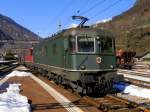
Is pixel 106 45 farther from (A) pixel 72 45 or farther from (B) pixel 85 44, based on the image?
(A) pixel 72 45

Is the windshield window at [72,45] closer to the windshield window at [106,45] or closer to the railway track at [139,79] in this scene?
the windshield window at [106,45]

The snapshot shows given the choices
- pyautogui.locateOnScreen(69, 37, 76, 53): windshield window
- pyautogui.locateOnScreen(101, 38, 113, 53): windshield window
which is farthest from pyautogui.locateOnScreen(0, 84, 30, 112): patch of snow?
pyautogui.locateOnScreen(101, 38, 113, 53): windshield window

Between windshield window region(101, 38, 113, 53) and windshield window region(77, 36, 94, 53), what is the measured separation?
55cm

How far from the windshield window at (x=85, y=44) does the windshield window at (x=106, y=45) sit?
1.79 ft

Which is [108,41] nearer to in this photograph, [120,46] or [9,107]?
[9,107]

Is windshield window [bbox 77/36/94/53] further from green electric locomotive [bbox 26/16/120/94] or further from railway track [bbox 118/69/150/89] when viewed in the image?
railway track [bbox 118/69/150/89]

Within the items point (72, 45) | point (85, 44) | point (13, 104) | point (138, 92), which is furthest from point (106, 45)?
point (13, 104)

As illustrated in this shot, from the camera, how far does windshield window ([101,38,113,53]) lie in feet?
59.0

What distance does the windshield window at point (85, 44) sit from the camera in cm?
1758

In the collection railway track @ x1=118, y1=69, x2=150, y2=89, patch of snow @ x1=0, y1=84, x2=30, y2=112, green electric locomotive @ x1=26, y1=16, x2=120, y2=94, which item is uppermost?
green electric locomotive @ x1=26, y1=16, x2=120, y2=94

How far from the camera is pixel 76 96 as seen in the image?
17734 mm

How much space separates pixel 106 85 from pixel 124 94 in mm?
1133

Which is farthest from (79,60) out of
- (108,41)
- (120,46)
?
(120,46)

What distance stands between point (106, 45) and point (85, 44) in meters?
Answer: 1.09
